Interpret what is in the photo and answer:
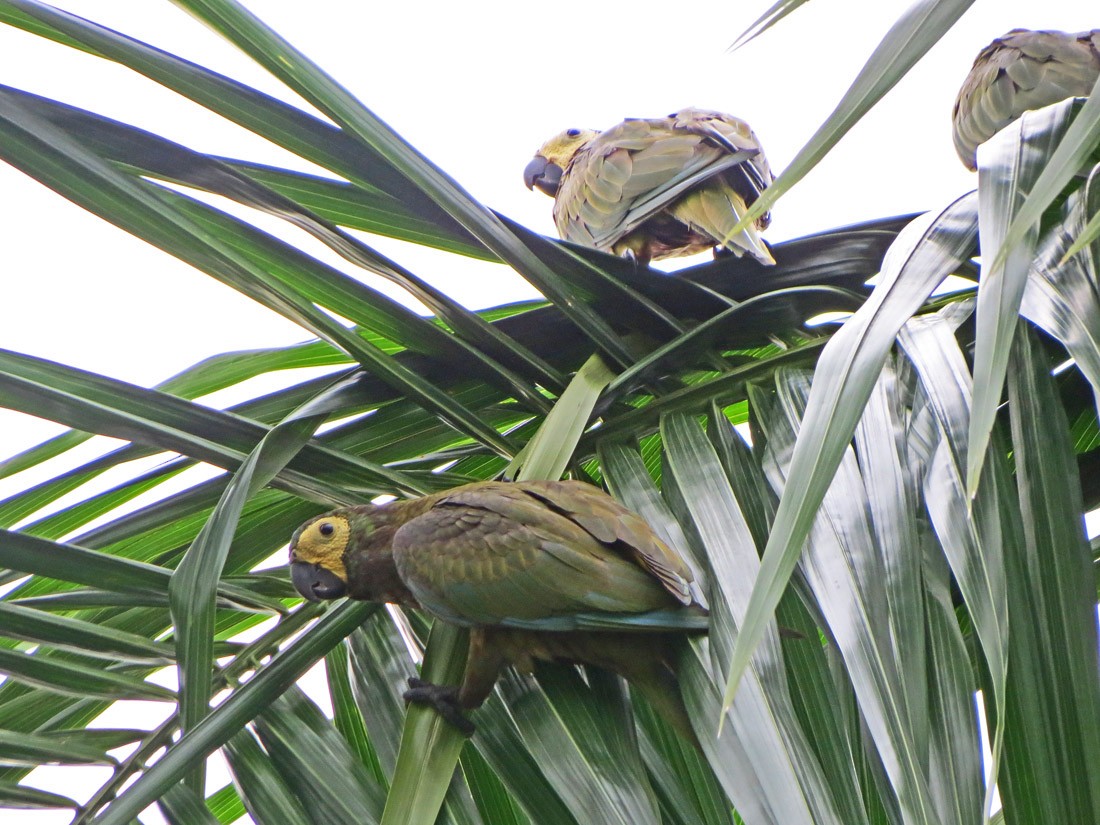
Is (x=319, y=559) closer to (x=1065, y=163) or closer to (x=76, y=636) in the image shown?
(x=76, y=636)

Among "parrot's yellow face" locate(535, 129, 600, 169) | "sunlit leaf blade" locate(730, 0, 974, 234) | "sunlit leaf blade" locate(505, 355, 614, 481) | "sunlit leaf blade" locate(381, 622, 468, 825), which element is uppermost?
"parrot's yellow face" locate(535, 129, 600, 169)

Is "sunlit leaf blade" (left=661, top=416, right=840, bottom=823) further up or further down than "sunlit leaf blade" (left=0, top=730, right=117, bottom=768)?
further down

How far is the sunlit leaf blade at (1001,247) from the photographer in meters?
0.59

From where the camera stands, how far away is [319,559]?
3.72ft

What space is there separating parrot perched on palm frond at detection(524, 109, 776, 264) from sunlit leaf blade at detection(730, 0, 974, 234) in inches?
62.2

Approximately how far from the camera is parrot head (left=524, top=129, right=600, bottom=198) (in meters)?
3.64

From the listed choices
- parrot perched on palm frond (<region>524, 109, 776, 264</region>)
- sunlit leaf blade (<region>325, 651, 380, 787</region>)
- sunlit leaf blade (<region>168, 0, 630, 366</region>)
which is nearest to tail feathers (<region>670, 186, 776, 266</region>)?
parrot perched on palm frond (<region>524, 109, 776, 264</region>)

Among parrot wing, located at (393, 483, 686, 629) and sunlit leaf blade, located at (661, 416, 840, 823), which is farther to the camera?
parrot wing, located at (393, 483, 686, 629)

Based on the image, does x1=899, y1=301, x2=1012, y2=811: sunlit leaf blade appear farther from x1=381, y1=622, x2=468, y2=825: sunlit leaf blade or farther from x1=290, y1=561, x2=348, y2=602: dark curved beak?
x1=290, y1=561, x2=348, y2=602: dark curved beak

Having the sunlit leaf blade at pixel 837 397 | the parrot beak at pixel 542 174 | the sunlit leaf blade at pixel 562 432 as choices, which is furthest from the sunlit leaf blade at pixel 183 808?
the parrot beak at pixel 542 174

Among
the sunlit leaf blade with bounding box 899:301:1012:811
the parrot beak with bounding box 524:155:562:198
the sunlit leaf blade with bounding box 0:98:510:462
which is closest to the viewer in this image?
the sunlit leaf blade with bounding box 899:301:1012:811

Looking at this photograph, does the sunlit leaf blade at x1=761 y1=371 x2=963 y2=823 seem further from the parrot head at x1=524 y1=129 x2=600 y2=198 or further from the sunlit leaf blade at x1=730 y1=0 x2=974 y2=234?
the parrot head at x1=524 y1=129 x2=600 y2=198

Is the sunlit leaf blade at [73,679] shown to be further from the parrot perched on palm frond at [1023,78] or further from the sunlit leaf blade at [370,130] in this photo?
the parrot perched on palm frond at [1023,78]

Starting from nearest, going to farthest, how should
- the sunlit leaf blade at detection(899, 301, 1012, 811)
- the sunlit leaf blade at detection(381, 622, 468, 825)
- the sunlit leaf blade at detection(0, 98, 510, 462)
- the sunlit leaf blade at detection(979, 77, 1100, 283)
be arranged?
the sunlit leaf blade at detection(979, 77, 1100, 283) → the sunlit leaf blade at detection(899, 301, 1012, 811) → the sunlit leaf blade at detection(381, 622, 468, 825) → the sunlit leaf blade at detection(0, 98, 510, 462)
